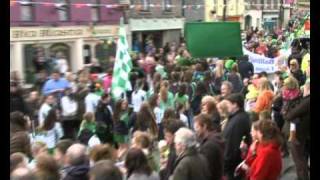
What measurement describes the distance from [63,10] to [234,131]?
62.1 feet

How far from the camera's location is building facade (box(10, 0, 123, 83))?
21859 mm

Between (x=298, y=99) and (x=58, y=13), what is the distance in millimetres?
17560

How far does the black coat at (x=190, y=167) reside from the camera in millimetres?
5391

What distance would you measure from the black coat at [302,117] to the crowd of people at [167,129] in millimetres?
13

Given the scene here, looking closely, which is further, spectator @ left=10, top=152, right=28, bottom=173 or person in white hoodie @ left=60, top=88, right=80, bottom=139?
person in white hoodie @ left=60, top=88, right=80, bottom=139

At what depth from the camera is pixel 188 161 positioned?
5418 millimetres

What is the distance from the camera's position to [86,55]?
26359mm

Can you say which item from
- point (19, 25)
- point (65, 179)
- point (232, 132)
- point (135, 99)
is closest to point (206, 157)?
point (232, 132)

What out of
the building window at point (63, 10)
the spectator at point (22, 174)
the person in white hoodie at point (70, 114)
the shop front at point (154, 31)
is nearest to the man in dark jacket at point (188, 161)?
the spectator at point (22, 174)

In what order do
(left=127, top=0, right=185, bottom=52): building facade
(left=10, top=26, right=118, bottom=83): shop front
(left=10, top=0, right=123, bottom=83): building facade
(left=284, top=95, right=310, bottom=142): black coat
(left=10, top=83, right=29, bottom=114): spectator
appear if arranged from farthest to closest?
(left=127, top=0, right=185, bottom=52): building facade → (left=10, top=0, right=123, bottom=83): building facade → (left=10, top=26, right=118, bottom=83): shop front → (left=10, top=83, right=29, bottom=114): spectator → (left=284, top=95, right=310, bottom=142): black coat

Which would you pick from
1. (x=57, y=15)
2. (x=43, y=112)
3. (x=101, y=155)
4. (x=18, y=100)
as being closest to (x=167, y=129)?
(x=101, y=155)

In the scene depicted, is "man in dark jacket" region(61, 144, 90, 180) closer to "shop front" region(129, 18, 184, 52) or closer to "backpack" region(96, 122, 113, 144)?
"backpack" region(96, 122, 113, 144)

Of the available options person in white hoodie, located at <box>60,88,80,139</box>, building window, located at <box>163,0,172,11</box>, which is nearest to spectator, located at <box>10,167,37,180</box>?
person in white hoodie, located at <box>60,88,80,139</box>

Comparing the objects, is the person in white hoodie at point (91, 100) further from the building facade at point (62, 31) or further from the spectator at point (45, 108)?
the building facade at point (62, 31)
